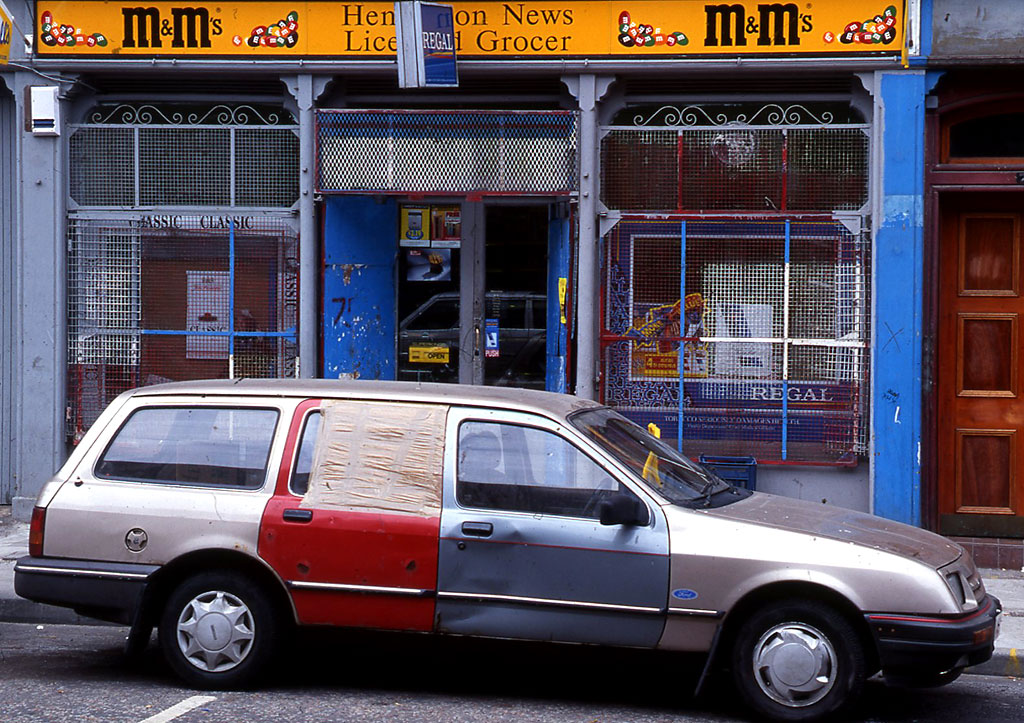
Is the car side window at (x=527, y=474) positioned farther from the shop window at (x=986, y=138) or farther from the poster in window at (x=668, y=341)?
the shop window at (x=986, y=138)

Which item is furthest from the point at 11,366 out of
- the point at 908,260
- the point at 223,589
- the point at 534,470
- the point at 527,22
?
the point at 908,260

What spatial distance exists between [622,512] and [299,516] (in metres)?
1.55

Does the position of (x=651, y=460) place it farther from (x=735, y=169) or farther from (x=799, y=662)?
(x=735, y=169)

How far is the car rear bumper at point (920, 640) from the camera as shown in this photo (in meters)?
5.83

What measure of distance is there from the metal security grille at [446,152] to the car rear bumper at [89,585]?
5.32 meters

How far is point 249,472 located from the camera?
21.2 feet

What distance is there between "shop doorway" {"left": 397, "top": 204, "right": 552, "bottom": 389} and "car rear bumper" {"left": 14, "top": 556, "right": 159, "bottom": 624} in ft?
17.9

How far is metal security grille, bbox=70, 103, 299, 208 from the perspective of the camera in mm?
11391

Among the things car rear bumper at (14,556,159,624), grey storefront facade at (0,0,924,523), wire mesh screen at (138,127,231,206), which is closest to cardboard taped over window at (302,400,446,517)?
car rear bumper at (14,556,159,624)

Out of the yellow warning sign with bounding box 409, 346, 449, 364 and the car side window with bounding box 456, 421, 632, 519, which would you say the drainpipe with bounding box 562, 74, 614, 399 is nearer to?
the yellow warning sign with bounding box 409, 346, 449, 364

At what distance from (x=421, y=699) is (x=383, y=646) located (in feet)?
1.08

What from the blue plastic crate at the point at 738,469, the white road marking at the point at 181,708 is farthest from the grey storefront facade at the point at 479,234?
the white road marking at the point at 181,708

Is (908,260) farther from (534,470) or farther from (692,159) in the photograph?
(534,470)

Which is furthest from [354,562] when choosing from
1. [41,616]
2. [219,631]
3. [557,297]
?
[557,297]
